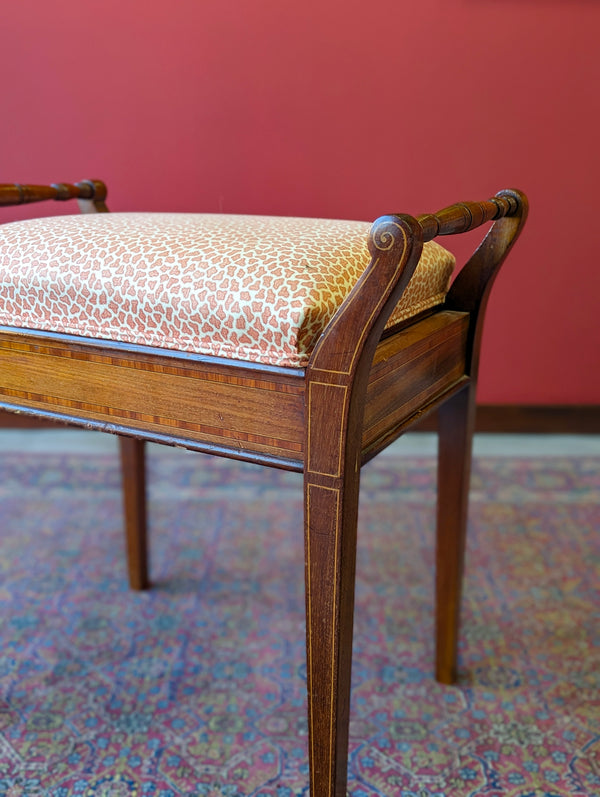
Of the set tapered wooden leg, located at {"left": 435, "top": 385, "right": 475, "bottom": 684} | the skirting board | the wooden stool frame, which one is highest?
the wooden stool frame

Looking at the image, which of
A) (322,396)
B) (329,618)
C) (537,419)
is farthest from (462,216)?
(537,419)

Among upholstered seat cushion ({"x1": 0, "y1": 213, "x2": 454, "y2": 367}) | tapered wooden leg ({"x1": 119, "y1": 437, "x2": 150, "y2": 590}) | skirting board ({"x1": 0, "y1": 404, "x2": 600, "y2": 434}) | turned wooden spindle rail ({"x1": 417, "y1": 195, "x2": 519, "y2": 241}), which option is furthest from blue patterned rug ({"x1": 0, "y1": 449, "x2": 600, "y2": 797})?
turned wooden spindle rail ({"x1": 417, "y1": 195, "x2": 519, "y2": 241})

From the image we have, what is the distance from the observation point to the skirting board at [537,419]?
1.87m

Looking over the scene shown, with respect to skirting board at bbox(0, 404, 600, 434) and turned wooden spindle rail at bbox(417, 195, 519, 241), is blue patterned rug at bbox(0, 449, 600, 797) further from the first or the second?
turned wooden spindle rail at bbox(417, 195, 519, 241)

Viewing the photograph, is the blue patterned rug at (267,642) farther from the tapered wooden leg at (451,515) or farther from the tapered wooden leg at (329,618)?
the tapered wooden leg at (329,618)

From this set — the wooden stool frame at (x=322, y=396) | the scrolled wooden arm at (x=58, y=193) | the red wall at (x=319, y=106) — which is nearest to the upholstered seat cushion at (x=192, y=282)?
the wooden stool frame at (x=322, y=396)

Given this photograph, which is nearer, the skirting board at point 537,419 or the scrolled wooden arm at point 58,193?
the scrolled wooden arm at point 58,193

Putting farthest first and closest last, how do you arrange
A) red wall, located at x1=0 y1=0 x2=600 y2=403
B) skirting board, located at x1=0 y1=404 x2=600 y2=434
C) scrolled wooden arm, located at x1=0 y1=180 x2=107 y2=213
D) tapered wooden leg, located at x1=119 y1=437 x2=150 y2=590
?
skirting board, located at x1=0 y1=404 x2=600 y2=434 < red wall, located at x1=0 y1=0 x2=600 y2=403 < tapered wooden leg, located at x1=119 y1=437 x2=150 y2=590 < scrolled wooden arm, located at x1=0 y1=180 x2=107 y2=213

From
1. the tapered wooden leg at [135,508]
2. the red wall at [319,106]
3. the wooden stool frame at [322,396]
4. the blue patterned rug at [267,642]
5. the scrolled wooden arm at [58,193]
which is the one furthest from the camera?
the red wall at [319,106]

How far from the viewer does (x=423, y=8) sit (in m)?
1.61

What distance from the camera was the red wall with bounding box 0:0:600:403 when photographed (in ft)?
5.31

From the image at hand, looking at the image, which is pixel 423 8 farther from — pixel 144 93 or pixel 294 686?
pixel 294 686

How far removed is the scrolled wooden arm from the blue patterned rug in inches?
25.3

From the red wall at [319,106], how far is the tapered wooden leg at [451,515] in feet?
2.95
